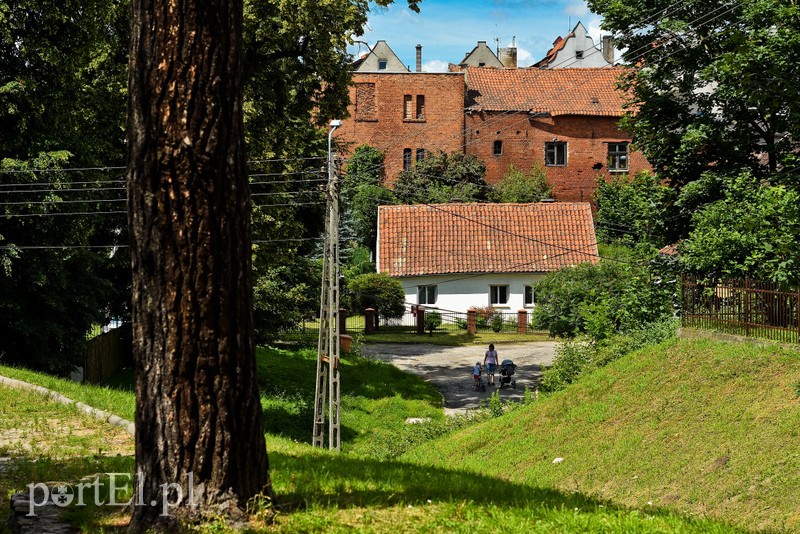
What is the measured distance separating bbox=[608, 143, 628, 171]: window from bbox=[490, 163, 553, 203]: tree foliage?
5390 mm

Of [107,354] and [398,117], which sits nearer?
[107,354]

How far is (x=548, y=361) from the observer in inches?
1524

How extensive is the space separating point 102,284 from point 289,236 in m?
6.00

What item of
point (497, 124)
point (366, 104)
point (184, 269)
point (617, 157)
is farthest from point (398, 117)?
point (184, 269)

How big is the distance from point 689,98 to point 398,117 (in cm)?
4840

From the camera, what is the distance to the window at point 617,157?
74.7 m

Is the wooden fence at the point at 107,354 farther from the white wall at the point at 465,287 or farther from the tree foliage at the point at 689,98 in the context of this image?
the white wall at the point at 465,287

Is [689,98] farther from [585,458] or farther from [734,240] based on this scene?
[585,458]

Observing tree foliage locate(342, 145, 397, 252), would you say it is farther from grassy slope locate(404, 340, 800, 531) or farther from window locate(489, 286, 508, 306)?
grassy slope locate(404, 340, 800, 531)

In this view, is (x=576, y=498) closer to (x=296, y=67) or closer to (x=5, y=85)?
(x=5, y=85)

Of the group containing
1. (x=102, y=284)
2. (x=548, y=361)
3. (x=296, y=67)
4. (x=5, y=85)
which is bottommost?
(x=548, y=361)

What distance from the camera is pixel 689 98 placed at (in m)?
26.8

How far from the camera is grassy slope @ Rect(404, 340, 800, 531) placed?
13516 millimetres

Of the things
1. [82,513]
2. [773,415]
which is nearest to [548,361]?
[773,415]
